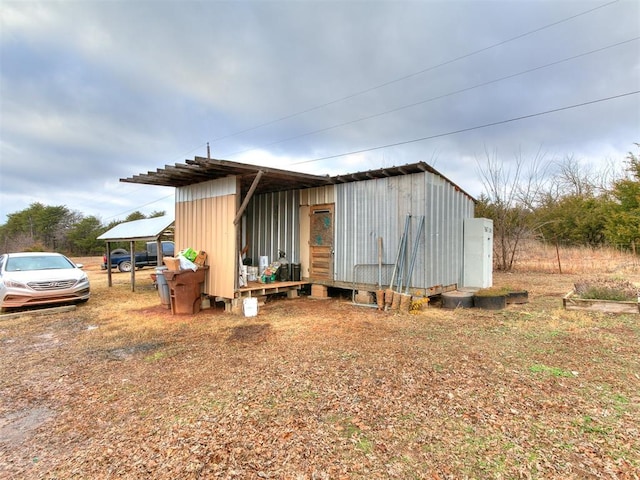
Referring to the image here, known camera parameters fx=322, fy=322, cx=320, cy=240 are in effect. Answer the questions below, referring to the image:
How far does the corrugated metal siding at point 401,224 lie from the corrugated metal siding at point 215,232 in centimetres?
263

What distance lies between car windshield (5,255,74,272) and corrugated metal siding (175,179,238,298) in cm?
317

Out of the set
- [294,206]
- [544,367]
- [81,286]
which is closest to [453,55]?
[294,206]

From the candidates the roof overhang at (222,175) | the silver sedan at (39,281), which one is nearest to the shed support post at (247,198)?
the roof overhang at (222,175)

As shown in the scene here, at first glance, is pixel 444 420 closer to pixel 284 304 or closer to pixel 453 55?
pixel 284 304

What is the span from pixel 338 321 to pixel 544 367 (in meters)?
3.14

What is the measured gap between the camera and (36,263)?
779 cm

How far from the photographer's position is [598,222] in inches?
693

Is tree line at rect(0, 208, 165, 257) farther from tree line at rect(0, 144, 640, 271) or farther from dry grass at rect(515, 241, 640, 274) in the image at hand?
dry grass at rect(515, 241, 640, 274)

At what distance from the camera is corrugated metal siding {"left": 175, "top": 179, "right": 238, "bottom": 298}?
674cm

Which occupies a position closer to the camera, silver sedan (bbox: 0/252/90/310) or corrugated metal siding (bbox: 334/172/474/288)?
silver sedan (bbox: 0/252/90/310)

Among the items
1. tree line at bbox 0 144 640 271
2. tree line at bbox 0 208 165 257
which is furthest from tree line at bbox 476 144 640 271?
tree line at bbox 0 208 165 257

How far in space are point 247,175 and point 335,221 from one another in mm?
2486

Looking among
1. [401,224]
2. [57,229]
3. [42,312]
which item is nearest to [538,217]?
[401,224]

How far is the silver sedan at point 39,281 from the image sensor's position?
6719 mm
